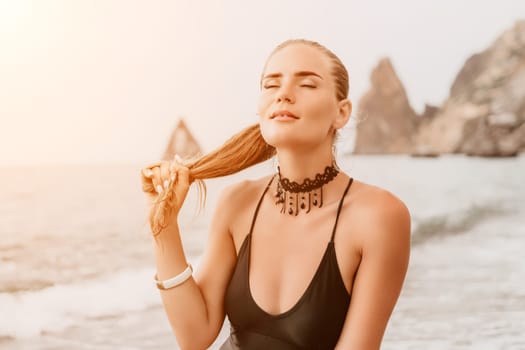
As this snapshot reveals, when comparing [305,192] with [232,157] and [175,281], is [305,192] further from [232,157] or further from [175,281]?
[175,281]

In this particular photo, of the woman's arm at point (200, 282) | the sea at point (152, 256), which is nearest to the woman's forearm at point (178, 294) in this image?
the woman's arm at point (200, 282)

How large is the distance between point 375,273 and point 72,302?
1573 millimetres

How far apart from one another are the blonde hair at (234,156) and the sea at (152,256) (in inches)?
43.3

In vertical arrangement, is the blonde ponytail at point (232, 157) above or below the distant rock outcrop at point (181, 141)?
above

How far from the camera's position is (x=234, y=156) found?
4.90 ft

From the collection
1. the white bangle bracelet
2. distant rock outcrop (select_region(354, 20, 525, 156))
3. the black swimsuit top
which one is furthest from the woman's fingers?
distant rock outcrop (select_region(354, 20, 525, 156))

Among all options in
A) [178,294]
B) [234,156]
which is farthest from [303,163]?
[178,294]

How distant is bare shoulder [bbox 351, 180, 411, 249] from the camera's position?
4.36 ft

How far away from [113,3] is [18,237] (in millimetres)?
960

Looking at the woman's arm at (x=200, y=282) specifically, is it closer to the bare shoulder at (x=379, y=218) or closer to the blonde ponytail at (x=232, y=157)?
the blonde ponytail at (x=232, y=157)

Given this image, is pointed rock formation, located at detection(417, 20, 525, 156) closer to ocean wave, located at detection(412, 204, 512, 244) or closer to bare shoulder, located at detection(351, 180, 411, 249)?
ocean wave, located at detection(412, 204, 512, 244)

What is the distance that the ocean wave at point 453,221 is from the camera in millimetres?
2592

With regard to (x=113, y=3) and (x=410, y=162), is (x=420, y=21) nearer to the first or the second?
(x=410, y=162)

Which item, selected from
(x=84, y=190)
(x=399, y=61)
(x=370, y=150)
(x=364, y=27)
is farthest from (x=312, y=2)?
(x=84, y=190)
